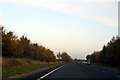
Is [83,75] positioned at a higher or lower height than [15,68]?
lower

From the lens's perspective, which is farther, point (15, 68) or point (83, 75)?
point (15, 68)

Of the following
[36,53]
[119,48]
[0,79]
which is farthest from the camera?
[36,53]

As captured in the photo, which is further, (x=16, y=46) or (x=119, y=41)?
(x=119, y=41)

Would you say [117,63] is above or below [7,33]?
below

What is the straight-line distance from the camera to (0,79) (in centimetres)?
1998

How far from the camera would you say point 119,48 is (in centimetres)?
7731

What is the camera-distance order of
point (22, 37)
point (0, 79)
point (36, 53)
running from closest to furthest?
1. point (0, 79)
2. point (22, 37)
3. point (36, 53)

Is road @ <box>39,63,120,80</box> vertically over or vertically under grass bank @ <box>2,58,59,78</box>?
under

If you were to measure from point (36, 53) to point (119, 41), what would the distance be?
1053 inches

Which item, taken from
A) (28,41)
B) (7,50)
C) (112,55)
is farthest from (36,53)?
(7,50)

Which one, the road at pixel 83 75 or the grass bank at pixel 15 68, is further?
the grass bank at pixel 15 68

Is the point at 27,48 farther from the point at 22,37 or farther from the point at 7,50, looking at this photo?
the point at 7,50

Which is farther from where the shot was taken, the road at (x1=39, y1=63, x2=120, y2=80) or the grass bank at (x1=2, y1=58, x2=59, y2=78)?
the grass bank at (x1=2, y1=58, x2=59, y2=78)

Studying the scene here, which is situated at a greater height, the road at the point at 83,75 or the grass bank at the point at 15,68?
the grass bank at the point at 15,68
